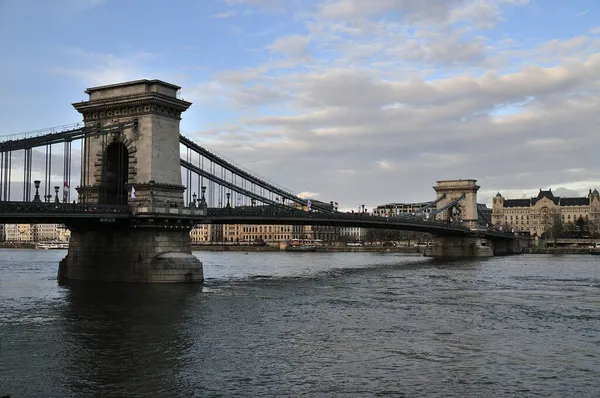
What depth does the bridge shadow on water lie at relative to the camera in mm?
17922

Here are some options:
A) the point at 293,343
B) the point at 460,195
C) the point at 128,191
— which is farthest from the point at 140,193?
the point at 460,195

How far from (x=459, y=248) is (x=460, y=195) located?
1414cm

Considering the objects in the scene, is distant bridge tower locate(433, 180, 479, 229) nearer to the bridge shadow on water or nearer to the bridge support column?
the bridge support column

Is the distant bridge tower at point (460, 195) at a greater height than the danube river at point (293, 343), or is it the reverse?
the distant bridge tower at point (460, 195)

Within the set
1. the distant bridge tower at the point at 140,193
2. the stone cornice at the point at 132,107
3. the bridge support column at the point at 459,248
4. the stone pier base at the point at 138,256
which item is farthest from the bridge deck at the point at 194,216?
the bridge support column at the point at 459,248

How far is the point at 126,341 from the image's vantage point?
947 inches

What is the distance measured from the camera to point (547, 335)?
85.5 ft

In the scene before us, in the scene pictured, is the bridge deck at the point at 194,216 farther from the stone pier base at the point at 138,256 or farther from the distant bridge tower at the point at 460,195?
the distant bridge tower at the point at 460,195

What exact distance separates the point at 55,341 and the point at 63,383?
6496 millimetres

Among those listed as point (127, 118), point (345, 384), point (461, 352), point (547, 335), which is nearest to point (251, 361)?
point (345, 384)

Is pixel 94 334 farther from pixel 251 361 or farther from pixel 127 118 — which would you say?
pixel 127 118

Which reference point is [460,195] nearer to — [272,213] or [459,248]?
[459,248]

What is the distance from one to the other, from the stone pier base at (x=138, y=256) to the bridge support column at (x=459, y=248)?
252 ft

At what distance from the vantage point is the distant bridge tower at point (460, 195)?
125 meters
